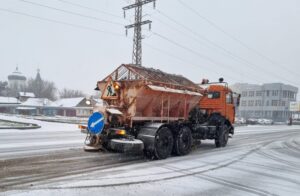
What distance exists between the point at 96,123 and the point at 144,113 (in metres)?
1.78

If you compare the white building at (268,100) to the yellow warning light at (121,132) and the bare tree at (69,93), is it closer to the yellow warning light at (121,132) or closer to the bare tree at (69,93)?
the bare tree at (69,93)

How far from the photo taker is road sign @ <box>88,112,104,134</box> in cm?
1006

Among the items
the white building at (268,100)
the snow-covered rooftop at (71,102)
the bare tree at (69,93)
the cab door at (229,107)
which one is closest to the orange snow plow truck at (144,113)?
the cab door at (229,107)

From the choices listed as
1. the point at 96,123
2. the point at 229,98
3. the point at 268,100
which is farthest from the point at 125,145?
the point at 268,100

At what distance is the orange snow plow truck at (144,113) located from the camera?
10.2 m

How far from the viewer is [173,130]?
1178 cm

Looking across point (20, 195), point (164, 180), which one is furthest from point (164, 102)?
point (20, 195)

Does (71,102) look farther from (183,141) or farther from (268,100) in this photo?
(183,141)

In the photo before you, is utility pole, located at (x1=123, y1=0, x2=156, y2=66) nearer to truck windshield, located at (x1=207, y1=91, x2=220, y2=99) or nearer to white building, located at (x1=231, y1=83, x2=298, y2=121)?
truck windshield, located at (x1=207, y1=91, x2=220, y2=99)

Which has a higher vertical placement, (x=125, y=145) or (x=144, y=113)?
(x=144, y=113)

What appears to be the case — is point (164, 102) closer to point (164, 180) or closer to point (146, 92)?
point (146, 92)

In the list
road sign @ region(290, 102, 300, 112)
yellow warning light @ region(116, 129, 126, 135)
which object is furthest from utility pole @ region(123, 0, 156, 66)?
road sign @ region(290, 102, 300, 112)

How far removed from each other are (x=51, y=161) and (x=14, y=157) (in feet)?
4.38

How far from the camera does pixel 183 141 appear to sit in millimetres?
12172
